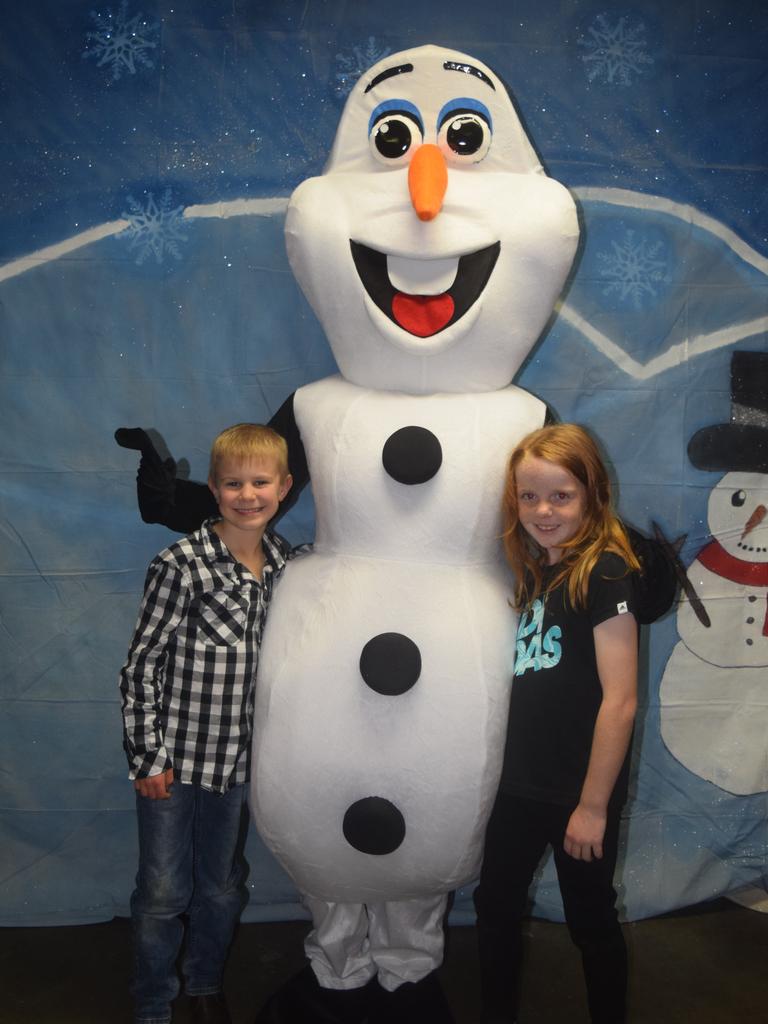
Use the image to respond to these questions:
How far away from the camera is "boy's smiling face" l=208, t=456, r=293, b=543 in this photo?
137cm

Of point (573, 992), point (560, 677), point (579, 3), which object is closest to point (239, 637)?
point (560, 677)

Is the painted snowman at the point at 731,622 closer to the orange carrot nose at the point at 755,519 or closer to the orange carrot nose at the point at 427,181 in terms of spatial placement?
the orange carrot nose at the point at 755,519

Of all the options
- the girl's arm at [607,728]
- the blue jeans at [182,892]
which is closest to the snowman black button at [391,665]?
the girl's arm at [607,728]

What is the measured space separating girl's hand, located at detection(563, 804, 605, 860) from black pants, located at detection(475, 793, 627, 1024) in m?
0.04

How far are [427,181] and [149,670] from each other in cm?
81

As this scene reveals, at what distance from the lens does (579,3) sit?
5.66 feet

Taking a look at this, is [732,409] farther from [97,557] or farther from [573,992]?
[97,557]

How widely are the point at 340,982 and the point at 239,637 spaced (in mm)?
601

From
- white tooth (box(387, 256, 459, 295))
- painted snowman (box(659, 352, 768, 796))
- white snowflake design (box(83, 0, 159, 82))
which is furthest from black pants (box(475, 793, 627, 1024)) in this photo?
white snowflake design (box(83, 0, 159, 82))

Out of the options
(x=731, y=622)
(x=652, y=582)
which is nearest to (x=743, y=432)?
(x=731, y=622)

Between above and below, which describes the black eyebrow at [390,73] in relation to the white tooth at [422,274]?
above

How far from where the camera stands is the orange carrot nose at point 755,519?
1.83 meters

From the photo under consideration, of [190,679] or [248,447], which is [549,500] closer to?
[248,447]

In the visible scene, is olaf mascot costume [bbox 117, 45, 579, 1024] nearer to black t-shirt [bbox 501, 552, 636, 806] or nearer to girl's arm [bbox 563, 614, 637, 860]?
black t-shirt [bbox 501, 552, 636, 806]
